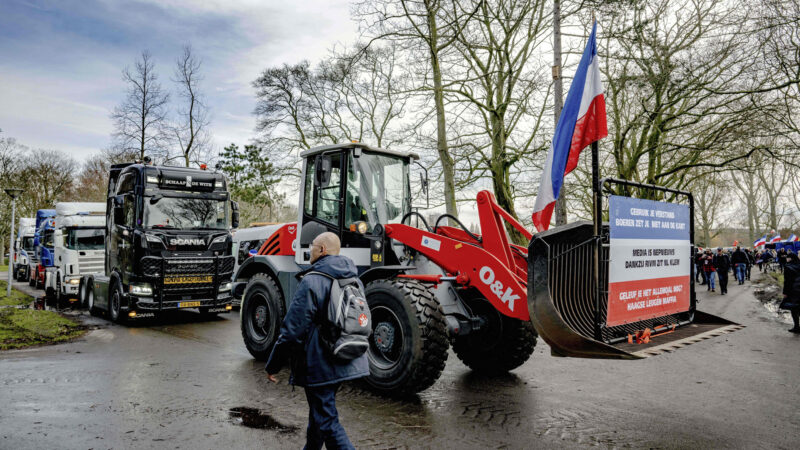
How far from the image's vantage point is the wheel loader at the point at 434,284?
4906 mm

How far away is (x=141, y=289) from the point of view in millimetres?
11602

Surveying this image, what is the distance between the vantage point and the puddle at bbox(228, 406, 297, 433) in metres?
5.04

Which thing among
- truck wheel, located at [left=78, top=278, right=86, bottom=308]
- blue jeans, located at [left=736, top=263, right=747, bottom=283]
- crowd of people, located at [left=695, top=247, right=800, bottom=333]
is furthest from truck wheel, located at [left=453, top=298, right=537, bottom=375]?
blue jeans, located at [left=736, top=263, right=747, bottom=283]

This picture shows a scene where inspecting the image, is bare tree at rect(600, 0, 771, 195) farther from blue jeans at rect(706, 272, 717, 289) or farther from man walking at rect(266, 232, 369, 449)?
man walking at rect(266, 232, 369, 449)

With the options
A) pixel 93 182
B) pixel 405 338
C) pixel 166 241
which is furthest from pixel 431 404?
pixel 93 182

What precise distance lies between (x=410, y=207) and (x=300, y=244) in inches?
68.6

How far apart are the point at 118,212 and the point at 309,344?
10333 mm

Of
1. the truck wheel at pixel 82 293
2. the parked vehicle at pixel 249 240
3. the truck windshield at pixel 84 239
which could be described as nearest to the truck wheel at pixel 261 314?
the truck wheel at pixel 82 293

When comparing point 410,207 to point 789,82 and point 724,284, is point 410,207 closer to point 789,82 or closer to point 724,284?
point 789,82

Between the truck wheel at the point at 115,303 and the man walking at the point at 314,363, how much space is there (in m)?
10.1

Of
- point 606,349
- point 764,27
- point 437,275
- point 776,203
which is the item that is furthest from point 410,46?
point 776,203

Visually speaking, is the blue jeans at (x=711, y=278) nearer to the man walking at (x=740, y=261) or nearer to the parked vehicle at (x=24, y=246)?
the man walking at (x=740, y=261)

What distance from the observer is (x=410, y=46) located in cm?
1705

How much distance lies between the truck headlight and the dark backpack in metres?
9.32
